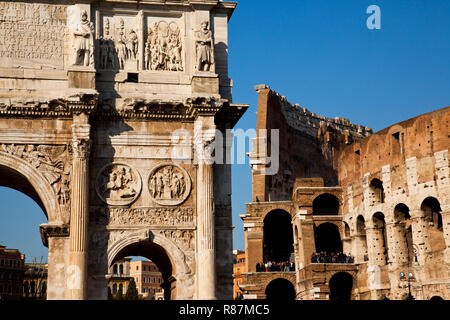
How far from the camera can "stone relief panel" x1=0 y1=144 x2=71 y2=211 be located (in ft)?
58.0

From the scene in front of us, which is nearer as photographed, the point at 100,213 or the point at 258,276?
the point at 100,213

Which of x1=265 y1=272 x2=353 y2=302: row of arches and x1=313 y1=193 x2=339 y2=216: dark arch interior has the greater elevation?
x1=313 y1=193 x2=339 y2=216: dark arch interior

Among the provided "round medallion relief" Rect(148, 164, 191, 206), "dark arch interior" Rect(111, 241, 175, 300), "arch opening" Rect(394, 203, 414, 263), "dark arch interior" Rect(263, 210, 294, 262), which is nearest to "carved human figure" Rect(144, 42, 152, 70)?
"round medallion relief" Rect(148, 164, 191, 206)

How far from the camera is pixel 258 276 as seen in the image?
44.3 meters

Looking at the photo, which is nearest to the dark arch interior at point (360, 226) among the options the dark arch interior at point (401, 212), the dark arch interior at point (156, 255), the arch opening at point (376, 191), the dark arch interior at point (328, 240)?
the arch opening at point (376, 191)

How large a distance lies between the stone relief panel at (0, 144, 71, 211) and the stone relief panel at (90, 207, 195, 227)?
805 mm

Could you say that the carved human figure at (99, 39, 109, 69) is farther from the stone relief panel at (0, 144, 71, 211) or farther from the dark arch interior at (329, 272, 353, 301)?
the dark arch interior at (329, 272, 353, 301)

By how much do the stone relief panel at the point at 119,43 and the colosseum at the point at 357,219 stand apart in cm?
2083

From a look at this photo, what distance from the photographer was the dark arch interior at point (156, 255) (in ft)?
59.6

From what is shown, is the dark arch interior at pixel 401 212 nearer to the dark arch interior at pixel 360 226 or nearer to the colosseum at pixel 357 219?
the colosseum at pixel 357 219
